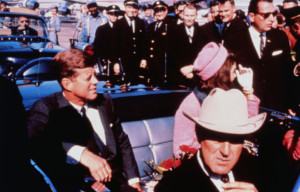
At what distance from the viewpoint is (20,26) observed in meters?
7.26

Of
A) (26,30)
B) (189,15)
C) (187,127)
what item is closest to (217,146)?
(187,127)

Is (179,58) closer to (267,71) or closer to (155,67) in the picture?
(155,67)

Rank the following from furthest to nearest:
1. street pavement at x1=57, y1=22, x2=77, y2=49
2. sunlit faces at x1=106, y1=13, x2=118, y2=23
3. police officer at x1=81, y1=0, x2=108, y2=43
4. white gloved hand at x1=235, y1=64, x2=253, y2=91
→ street pavement at x1=57, y1=22, x2=77, y2=49 < police officer at x1=81, y1=0, x2=108, y2=43 < sunlit faces at x1=106, y1=13, x2=118, y2=23 < white gloved hand at x1=235, y1=64, x2=253, y2=91

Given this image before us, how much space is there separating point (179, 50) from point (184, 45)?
0.53ft

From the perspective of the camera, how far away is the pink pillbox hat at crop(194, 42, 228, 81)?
2.26 meters

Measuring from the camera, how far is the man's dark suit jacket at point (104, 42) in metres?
5.95

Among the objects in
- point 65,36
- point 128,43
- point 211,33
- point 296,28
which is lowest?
point 65,36

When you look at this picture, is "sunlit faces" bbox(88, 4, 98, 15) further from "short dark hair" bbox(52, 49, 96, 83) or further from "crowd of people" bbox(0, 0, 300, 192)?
"short dark hair" bbox(52, 49, 96, 83)

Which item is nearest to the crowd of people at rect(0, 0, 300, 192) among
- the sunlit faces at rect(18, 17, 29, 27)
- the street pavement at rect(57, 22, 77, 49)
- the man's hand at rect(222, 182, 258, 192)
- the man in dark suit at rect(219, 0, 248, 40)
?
the man's hand at rect(222, 182, 258, 192)

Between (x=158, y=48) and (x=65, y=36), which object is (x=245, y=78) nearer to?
(x=158, y=48)

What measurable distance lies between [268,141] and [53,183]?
5.45 feet

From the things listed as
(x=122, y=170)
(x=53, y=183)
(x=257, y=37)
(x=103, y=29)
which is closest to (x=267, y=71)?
(x=257, y=37)

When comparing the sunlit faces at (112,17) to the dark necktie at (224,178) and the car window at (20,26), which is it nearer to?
the car window at (20,26)

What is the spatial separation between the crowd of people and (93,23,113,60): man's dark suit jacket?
81.4 inches
